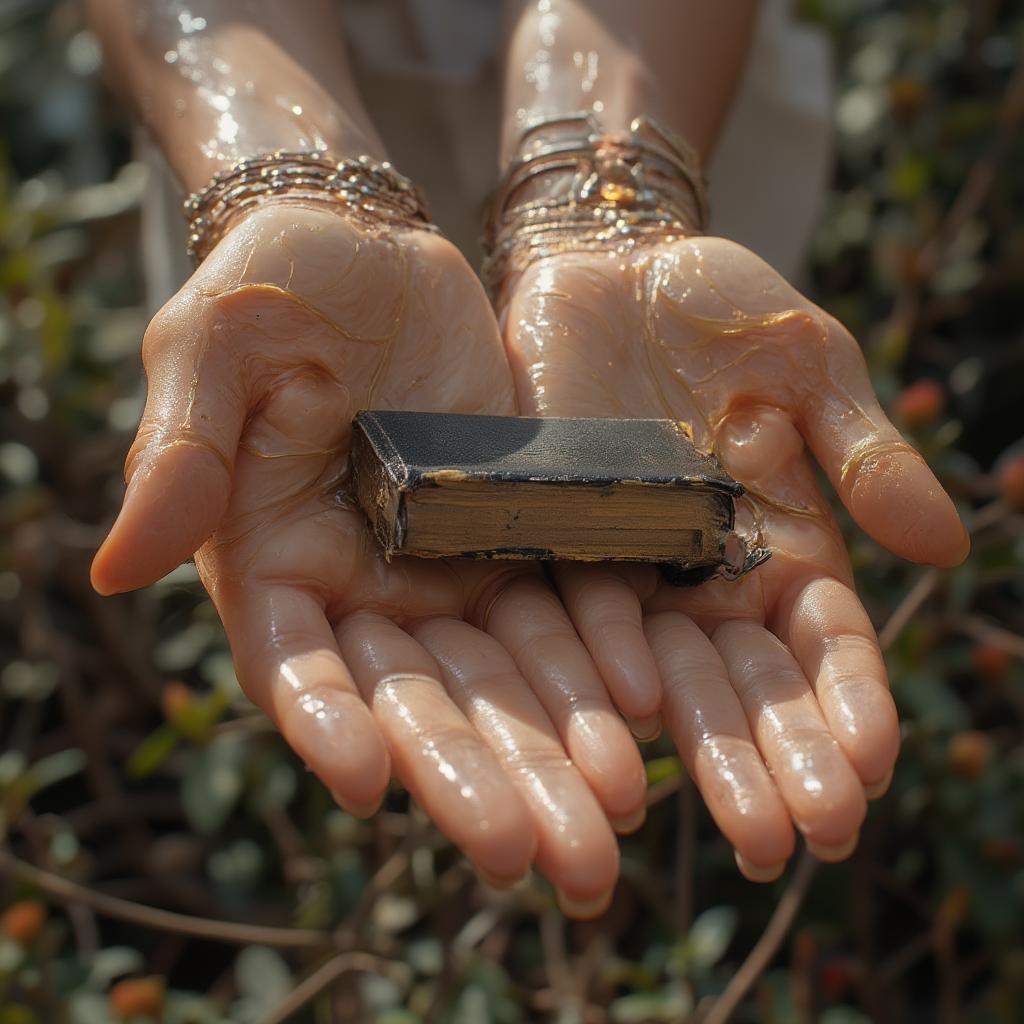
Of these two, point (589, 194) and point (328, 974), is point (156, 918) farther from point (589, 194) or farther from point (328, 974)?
point (589, 194)

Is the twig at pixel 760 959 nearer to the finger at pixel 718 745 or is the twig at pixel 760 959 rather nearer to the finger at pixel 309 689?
the finger at pixel 718 745

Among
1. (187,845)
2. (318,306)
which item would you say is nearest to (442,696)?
(318,306)

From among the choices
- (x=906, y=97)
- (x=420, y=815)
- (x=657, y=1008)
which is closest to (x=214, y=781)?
(x=420, y=815)

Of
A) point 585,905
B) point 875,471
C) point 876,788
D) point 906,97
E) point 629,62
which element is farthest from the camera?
point 906,97

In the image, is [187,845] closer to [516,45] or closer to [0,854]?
[0,854]

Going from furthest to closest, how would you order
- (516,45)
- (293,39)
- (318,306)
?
(516,45)
(293,39)
(318,306)

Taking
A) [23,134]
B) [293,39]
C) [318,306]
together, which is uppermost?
[293,39]

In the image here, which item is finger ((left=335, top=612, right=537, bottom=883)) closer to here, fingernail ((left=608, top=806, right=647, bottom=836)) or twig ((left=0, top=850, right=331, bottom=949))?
fingernail ((left=608, top=806, right=647, bottom=836))
